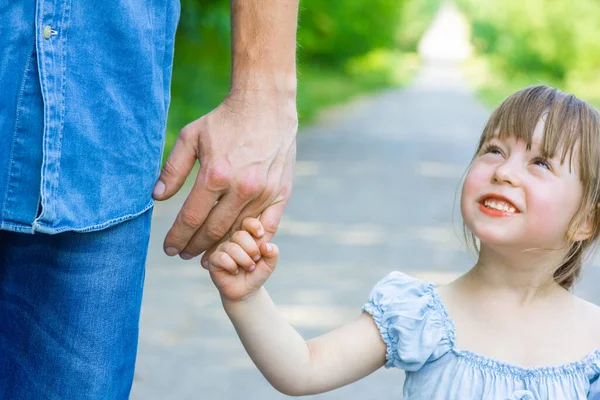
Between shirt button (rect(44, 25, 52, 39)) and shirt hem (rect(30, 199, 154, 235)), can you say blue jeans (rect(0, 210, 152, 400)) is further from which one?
shirt button (rect(44, 25, 52, 39))

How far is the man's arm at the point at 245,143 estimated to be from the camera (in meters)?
1.76

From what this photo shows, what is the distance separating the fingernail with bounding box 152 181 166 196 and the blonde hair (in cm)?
67

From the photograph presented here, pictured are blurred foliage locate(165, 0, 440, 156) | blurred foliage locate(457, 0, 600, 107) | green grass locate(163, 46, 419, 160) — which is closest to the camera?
green grass locate(163, 46, 419, 160)

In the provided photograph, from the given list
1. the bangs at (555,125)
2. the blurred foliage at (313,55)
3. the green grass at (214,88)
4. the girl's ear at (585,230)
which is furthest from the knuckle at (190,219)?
the green grass at (214,88)

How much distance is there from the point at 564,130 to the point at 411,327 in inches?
19.3

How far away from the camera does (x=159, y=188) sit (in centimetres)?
177

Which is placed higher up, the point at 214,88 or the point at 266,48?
the point at 266,48

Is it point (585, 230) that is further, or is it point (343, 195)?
point (343, 195)

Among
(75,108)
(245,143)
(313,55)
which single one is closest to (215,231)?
(245,143)

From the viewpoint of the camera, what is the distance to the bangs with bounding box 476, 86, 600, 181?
75.9 inches

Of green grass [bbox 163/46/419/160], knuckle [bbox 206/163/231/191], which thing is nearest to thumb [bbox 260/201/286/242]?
knuckle [bbox 206/163/231/191]

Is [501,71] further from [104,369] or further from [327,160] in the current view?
[104,369]

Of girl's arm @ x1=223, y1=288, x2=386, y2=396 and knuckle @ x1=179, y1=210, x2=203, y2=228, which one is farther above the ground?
knuckle @ x1=179, y1=210, x2=203, y2=228

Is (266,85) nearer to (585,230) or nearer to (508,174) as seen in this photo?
(508,174)
